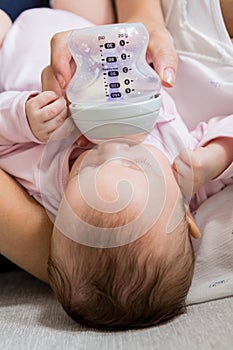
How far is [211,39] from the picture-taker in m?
1.09

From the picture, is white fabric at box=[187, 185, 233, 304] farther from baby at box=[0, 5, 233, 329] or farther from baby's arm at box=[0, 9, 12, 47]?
baby's arm at box=[0, 9, 12, 47]

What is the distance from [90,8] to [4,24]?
0.15 meters

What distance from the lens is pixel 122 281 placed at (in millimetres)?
786

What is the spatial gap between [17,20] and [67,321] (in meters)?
0.51

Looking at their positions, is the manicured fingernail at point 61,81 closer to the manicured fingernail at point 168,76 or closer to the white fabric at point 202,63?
the manicured fingernail at point 168,76

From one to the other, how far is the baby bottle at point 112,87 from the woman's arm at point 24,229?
179 millimetres

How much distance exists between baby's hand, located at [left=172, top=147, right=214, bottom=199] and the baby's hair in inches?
3.0

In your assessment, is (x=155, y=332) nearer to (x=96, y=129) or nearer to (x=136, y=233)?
(x=136, y=233)

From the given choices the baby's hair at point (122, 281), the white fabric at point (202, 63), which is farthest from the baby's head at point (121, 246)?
the white fabric at point (202, 63)

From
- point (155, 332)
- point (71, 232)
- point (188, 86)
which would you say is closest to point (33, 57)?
point (188, 86)

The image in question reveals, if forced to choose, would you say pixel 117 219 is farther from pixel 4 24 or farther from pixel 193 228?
pixel 4 24

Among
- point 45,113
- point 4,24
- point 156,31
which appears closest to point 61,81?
point 45,113

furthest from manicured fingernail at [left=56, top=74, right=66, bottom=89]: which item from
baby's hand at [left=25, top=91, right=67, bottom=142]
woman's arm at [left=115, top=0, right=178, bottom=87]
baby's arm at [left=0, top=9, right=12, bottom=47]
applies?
baby's arm at [left=0, top=9, right=12, bottom=47]

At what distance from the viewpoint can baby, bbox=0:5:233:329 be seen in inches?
31.0
